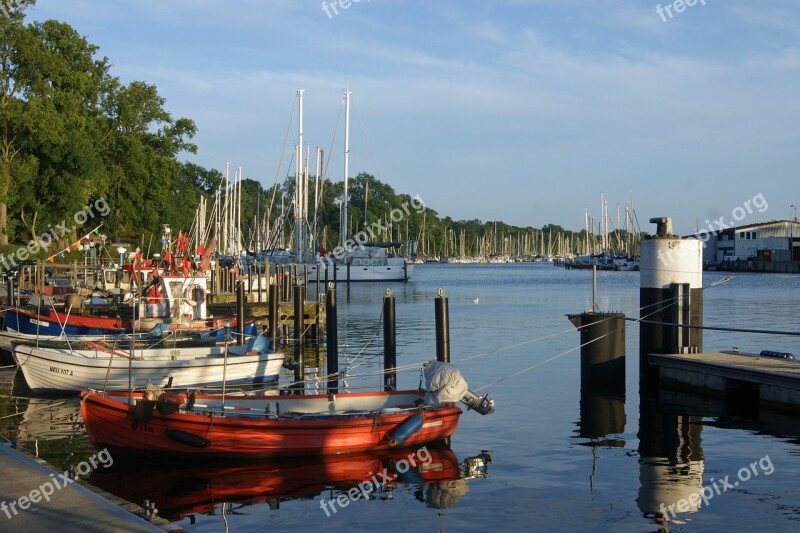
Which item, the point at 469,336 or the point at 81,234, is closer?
the point at 469,336

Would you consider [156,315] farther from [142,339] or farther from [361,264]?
[361,264]

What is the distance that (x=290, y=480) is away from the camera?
1705 cm

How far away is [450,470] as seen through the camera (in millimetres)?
17766

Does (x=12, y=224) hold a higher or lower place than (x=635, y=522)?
higher

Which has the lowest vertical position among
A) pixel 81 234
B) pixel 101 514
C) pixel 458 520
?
pixel 458 520

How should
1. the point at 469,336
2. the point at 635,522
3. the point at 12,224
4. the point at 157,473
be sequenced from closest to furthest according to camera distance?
the point at 635,522
the point at 157,473
the point at 469,336
the point at 12,224

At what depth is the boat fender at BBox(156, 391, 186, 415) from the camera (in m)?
17.8

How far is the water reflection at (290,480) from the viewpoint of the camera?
51.8 feet

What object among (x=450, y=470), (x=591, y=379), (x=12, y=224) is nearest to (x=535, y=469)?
(x=450, y=470)

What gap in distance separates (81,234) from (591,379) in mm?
59481

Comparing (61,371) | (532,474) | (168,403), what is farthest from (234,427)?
(61,371)

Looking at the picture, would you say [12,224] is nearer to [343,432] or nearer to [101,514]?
[343,432]

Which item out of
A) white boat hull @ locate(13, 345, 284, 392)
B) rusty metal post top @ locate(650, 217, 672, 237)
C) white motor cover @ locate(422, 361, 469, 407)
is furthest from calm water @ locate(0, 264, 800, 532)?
rusty metal post top @ locate(650, 217, 672, 237)

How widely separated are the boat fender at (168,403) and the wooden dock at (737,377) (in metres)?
11.6
